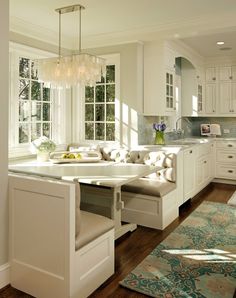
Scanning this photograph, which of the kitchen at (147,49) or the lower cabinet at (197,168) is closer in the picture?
the kitchen at (147,49)

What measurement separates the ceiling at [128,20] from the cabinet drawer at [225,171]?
245 centimetres

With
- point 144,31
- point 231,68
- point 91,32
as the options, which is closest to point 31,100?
point 91,32

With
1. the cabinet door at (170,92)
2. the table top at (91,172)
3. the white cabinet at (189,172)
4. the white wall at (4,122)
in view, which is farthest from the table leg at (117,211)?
the cabinet door at (170,92)

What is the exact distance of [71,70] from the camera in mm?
3432

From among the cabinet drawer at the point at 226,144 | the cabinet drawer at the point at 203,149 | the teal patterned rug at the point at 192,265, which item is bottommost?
the teal patterned rug at the point at 192,265

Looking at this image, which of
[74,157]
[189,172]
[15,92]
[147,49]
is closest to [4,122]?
[74,157]

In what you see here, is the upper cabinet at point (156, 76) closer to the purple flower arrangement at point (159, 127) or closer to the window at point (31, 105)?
the purple flower arrangement at point (159, 127)

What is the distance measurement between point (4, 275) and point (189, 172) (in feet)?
10.1

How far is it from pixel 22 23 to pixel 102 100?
1.59 metres

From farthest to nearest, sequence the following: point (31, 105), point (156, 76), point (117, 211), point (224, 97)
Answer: point (224, 97)
point (156, 76)
point (31, 105)
point (117, 211)

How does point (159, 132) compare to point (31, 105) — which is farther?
point (159, 132)

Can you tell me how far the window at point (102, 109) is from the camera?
4859 millimetres

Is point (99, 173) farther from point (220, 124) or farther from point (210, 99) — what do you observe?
point (220, 124)

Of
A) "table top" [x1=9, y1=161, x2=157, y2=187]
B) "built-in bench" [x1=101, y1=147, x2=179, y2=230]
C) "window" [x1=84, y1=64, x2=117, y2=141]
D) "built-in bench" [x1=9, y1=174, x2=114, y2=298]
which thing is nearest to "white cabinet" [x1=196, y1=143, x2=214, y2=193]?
"built-in bench" [x1=101, y1=147, x2=179, y2=230]
